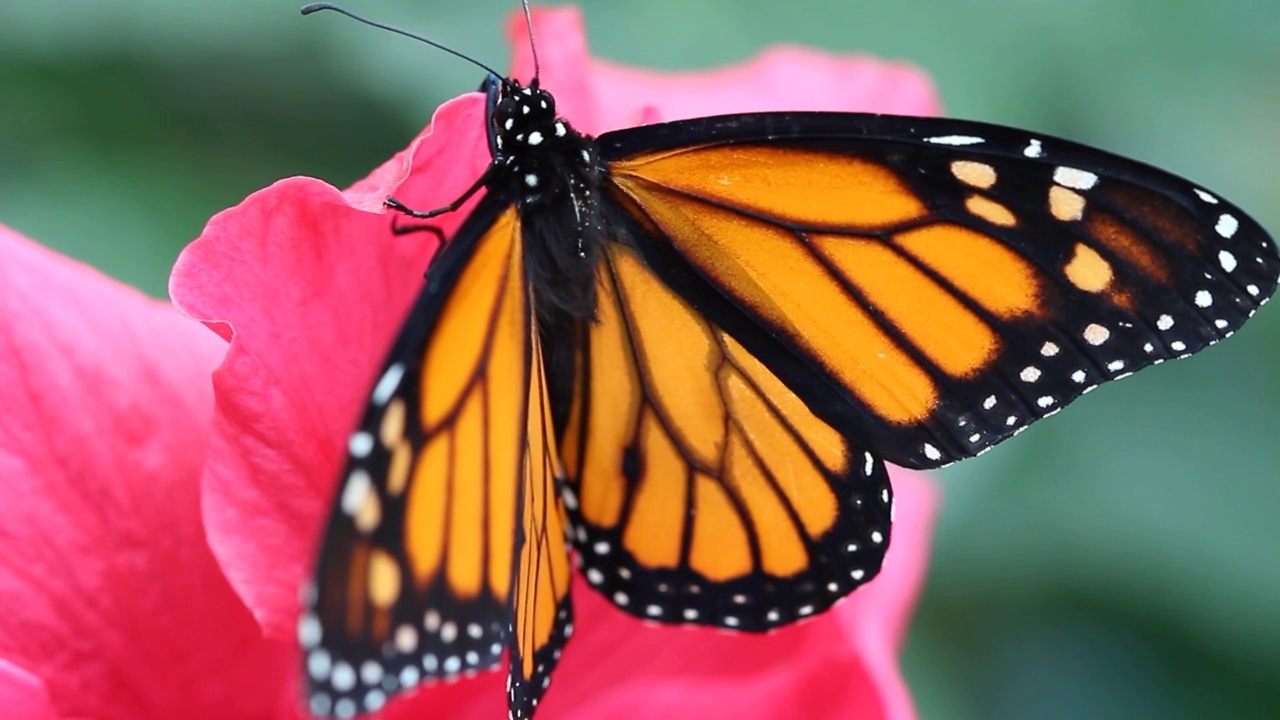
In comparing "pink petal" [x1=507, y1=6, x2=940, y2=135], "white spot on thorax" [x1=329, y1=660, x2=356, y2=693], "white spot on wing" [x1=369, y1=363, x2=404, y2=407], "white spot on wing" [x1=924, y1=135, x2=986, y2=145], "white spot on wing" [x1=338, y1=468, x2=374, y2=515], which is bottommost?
"white spot on thorax" [x1=329, y1=660, x2=356, y2=693]

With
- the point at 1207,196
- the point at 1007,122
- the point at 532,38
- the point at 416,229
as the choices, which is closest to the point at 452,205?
the point at 416,229

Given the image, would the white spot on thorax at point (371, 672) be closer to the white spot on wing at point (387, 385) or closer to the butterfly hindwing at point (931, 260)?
the white spot on wing at point (387, 385)

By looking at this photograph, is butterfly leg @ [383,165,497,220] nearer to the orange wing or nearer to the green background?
the orange wing

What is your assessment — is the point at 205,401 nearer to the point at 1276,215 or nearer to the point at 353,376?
the point at 353,376

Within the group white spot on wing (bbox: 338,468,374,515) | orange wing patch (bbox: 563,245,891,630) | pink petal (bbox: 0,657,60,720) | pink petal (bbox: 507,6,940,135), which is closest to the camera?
white spot on wing (bbox: 338,468,374,515)

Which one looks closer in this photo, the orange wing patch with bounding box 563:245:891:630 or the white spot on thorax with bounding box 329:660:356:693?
the white spot on thorax with bounding box 329:660:356:693

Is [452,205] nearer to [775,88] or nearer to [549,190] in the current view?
[549,190]

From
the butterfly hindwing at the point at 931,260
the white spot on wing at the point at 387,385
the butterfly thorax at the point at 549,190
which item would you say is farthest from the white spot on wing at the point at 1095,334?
the white spot on wing at the point at 387,385

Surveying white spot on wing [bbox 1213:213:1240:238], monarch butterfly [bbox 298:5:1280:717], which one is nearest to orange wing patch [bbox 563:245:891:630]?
monarch butterfly [bbox 298:5:1280:717]
